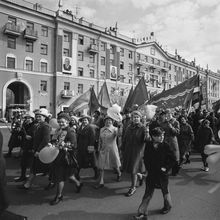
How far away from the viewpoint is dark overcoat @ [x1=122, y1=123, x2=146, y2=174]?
486 centimetres

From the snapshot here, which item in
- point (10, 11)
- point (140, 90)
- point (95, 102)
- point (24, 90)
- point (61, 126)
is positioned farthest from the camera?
point (24, 90)

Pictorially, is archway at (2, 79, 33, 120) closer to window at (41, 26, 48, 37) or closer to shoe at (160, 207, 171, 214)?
window at (41, 26, 48, 37)

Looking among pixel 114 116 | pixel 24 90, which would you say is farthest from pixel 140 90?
pixel 24 90

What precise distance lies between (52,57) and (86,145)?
1219 inches

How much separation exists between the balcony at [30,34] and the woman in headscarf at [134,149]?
30122 mm

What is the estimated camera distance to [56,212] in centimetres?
395

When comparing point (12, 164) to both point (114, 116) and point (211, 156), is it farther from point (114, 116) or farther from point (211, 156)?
point (211, 156)

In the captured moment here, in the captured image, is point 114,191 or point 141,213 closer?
point 141,213

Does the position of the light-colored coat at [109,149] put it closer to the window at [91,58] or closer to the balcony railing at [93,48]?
the balcony railing at [93,48]

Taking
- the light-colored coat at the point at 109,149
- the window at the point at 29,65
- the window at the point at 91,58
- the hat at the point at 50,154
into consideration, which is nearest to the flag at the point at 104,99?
the light-colored coat at the point at 109,149

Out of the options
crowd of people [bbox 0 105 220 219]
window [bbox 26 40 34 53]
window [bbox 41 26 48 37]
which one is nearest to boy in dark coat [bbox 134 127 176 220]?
crowd of people [bbox 0 105 220 219]

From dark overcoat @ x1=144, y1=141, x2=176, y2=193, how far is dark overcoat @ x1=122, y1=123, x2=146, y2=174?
0.91 metres

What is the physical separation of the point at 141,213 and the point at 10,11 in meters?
32.6

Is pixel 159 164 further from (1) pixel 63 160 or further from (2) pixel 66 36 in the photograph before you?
(2) pixel 66 36
